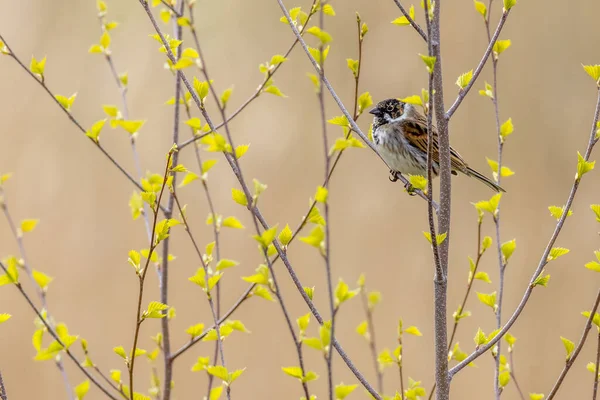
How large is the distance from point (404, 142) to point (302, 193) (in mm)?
820

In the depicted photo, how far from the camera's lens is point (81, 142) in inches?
109

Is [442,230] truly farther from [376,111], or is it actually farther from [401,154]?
[376,111]

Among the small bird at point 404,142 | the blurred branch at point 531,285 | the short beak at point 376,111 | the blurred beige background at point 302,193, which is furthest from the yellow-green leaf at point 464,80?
the blurred beige background at point 302,193

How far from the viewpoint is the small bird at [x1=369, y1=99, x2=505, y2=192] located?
1.84m

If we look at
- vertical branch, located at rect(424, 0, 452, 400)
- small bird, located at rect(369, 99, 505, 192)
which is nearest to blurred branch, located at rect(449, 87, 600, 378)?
vertical branch, located at rect(424, 0, 452, 400)

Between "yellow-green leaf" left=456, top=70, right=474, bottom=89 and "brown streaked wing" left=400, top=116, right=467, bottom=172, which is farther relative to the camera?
"brown streaked wing" left=400, top=116, right=467, bottom=172

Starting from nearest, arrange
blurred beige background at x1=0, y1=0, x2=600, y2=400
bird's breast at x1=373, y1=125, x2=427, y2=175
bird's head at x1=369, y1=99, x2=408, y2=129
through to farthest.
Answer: bird's breast at x1=373, y1=125, x2=427, y2=175 < bird's head at x1=369, y1=99, x2=408, y2=129 < blurred beige background at x1=0, y1=0, x2=600, y2=400

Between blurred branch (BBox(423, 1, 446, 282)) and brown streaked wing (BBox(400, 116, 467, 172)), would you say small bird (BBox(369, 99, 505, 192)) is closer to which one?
brown streaked wing (BBox(400, 116, 467, 172))

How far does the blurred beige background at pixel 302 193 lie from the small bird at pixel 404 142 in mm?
616

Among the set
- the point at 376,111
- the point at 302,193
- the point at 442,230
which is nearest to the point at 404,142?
the point at 376,111

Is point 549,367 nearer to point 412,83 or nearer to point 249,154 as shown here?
point 412,83

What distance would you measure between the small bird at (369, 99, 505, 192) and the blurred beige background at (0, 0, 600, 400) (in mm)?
616

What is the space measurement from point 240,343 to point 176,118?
1.54 metres

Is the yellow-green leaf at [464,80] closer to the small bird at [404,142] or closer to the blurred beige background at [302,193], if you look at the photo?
the small bird at [404,142]
